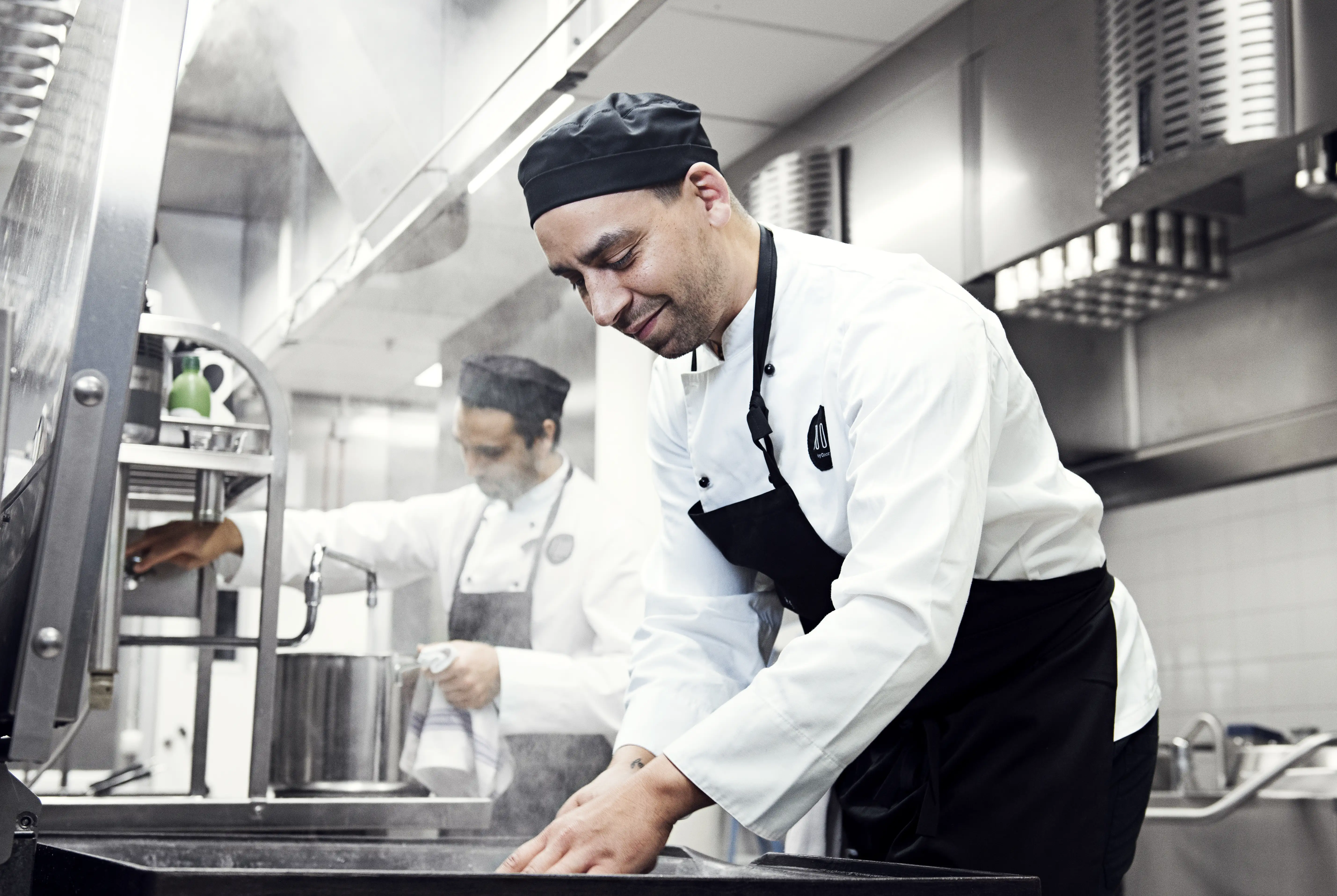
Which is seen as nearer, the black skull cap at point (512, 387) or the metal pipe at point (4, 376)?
the metal pipe at point (4, 376)

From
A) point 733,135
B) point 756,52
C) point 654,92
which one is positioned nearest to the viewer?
point 756,52

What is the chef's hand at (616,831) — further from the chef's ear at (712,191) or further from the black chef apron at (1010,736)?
the chef's ear at (712,191)

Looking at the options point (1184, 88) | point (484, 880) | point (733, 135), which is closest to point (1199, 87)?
point (1184, 88)

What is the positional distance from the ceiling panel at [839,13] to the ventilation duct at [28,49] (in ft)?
3.59

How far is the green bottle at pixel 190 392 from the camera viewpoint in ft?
6.35

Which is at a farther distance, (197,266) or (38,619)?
(197,266)

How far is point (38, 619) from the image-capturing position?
0.58 meters

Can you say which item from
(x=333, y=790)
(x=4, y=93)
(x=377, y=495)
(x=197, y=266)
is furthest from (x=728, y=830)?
(x=4, y=93)

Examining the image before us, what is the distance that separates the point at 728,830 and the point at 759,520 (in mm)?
2102

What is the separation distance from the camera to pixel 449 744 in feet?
7.85

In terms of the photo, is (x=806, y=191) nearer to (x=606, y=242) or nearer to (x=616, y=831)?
(x=606, y=242)

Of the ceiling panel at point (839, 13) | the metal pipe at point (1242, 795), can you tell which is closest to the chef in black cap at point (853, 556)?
the metal pipe at point (1242, 795)

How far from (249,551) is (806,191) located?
55.5 inches

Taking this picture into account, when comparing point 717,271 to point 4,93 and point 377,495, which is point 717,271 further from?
point 377,495
